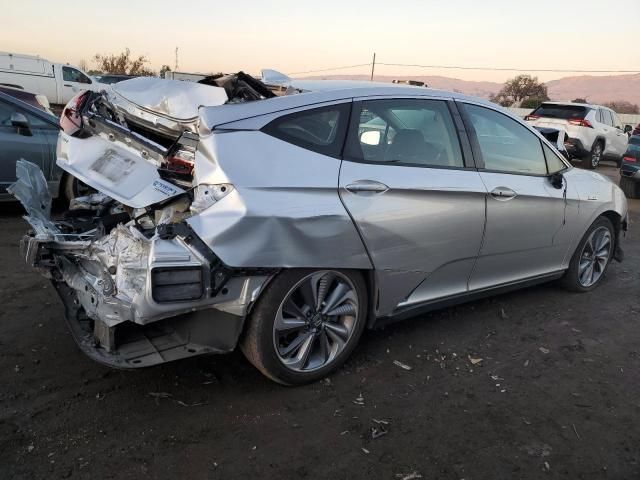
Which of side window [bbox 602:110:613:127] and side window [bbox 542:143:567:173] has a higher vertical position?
side window [bbox 542:143:567:173]

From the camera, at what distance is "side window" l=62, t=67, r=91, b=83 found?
70.1ft

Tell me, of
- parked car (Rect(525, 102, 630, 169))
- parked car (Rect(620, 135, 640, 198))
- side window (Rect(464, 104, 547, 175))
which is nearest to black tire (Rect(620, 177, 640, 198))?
parked car (Rect(620, 135, 640, 198))

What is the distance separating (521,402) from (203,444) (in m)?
1.83

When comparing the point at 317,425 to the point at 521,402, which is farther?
the point at 521,402

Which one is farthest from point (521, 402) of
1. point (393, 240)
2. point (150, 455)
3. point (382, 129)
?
point (150, 455)

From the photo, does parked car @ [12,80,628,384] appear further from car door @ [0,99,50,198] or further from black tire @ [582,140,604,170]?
black tire @ [582,140,604,170]

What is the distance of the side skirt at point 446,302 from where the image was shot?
11.9 ft

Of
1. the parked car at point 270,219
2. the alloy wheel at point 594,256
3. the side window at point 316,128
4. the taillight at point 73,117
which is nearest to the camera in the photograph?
the parked car at point 270,219

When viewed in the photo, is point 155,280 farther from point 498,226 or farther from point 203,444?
point 498,226

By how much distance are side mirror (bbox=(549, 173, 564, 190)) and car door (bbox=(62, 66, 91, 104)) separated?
20.4m

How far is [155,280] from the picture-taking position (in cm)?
262

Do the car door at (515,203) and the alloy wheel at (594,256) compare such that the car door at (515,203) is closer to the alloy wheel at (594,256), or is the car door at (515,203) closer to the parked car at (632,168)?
the alloy wheel at (594,256)

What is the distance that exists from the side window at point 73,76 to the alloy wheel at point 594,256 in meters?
21.0

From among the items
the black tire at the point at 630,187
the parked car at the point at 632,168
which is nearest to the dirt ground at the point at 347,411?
the parked car at the point at 632,168
